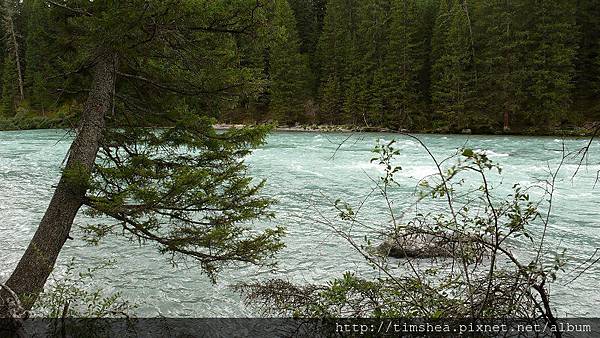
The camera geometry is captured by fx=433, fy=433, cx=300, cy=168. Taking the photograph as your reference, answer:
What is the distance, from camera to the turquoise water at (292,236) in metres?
5.43

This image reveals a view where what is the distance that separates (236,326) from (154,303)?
1289 millimetres

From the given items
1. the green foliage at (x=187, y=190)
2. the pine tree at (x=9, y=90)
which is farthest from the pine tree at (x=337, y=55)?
the green foliage at (x=187, y=190)

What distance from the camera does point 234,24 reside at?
187 inches

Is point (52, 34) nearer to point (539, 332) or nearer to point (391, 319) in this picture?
point (391, 319)

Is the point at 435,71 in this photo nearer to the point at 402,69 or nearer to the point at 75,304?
the point at 402,69

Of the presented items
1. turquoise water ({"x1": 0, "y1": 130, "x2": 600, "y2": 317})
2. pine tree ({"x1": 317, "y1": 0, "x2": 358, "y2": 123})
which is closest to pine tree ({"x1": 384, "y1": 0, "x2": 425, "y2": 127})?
pine tree ({"x1": 317, "y1": 0, "x2": 358, "y2": 123})

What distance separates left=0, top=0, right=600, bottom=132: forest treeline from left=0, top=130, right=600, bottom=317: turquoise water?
12.3m

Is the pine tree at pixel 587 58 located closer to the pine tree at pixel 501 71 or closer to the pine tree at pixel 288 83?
the pine tree at pixel 501 71

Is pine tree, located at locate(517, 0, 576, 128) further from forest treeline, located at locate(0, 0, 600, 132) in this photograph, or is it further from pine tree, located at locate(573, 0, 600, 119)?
pine tree, located at locate(573, 0, 600, 119)

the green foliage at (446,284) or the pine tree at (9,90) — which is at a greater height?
the pine tree at (9,90)

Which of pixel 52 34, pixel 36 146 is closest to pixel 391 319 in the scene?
pixel 52 34

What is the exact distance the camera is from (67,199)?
4238 mm

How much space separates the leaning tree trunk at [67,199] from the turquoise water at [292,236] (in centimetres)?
39

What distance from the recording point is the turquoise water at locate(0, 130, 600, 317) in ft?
17.8
